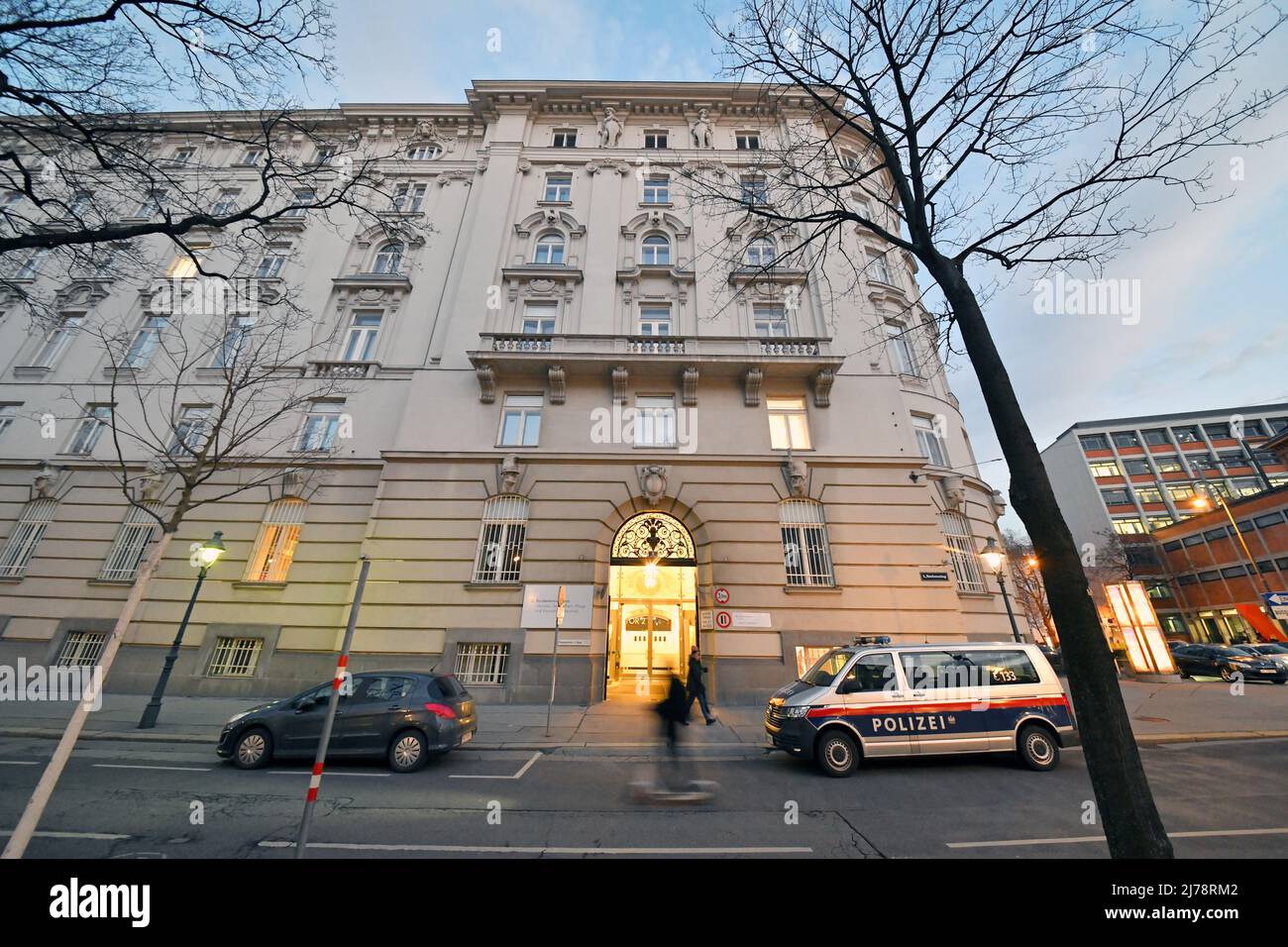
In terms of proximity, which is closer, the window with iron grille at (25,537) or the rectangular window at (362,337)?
the window with iron grille at (25,537)

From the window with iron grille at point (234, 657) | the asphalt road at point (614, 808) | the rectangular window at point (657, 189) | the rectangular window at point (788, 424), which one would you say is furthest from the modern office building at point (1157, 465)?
the window with iron grille at point (234, 657)

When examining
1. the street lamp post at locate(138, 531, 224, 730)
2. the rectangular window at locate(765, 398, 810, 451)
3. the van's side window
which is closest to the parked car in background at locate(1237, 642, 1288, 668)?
the rectangular window at locate(765, 398, 810, 451)

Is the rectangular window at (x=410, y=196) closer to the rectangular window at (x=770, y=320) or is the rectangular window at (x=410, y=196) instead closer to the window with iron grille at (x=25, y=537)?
the rectangular window at (x=770, y=320)

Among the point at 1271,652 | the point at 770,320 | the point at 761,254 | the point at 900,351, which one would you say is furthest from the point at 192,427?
the point at 1271,652

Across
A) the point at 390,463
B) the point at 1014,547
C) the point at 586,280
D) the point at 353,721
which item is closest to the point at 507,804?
the point at 353,721

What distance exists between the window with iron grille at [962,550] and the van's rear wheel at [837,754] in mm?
10408

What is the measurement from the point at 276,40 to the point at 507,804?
39.7ft

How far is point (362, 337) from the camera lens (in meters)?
17.5

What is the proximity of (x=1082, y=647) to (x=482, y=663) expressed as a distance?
13.1 meters

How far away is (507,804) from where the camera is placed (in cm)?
601

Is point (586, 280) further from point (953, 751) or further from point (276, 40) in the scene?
point (953, 751)

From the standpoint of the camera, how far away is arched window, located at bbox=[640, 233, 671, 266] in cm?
1836

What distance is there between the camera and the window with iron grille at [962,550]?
15.1m

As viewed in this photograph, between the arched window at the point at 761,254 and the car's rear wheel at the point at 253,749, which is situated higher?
the arched window at the point at 761,254
